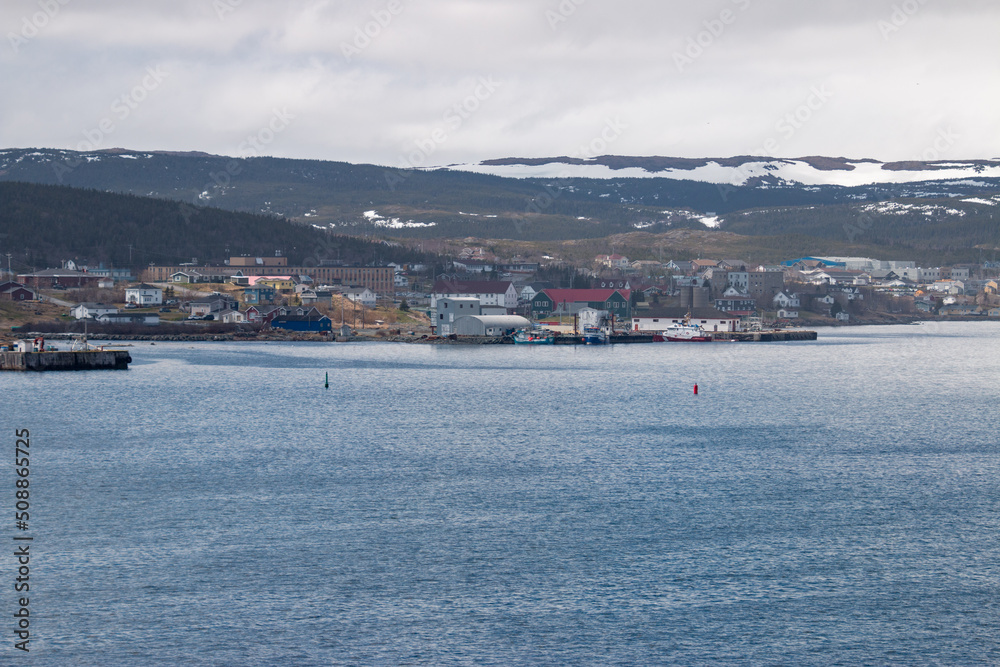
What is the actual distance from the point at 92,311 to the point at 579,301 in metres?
40.0

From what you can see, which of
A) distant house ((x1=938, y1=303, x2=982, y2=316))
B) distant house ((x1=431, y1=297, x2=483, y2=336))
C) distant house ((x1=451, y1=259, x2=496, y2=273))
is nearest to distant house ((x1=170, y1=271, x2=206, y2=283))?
distant house ((x1=451, y1=259, x2=496, y2=273))

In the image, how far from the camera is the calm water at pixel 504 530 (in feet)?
53.0

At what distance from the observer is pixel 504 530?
21.6 metres

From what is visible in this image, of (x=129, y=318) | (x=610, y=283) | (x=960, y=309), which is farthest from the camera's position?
(x=960, y=309)

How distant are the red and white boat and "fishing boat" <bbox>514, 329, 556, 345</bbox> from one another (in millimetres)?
9995

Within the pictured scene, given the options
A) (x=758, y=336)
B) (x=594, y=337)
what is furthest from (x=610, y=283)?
(x=594, y=337)

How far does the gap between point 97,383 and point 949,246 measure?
179324 millimetres

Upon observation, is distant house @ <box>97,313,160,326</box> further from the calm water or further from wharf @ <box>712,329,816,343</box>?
wharf @ <box>712,329,816,343</box>

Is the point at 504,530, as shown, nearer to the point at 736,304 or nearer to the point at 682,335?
the point at 682,335

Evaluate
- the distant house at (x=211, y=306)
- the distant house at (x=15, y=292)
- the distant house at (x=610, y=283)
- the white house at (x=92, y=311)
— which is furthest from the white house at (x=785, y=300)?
the distant house at (x=15, y=292)

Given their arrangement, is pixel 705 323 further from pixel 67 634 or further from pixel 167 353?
pixel 67 634

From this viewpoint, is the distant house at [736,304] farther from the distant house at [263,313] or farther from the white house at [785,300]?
the distant house at [263,313]

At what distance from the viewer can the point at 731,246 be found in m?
186

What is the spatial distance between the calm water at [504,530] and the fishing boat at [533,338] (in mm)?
33562
